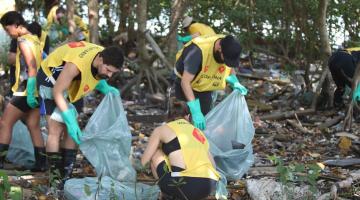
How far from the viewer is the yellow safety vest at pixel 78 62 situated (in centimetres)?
419

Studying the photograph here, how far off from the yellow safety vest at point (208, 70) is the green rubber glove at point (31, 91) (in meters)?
1.15

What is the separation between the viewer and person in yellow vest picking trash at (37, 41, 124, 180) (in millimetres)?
4141

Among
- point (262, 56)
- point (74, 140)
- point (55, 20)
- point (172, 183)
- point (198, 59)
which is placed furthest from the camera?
point (262, 56)

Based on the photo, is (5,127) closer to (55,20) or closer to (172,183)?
(172,183)

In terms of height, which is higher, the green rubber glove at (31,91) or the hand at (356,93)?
the green rubber glove at (31,91)

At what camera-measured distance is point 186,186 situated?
3742 millimetres

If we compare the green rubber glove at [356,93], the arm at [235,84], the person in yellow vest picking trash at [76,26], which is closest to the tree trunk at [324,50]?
the green rubber glove at [356,93]

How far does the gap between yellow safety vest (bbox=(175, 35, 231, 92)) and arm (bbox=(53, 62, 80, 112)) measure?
1.06 m

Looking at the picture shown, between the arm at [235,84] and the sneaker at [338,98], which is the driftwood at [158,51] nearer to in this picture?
the sneaker at [338,98]

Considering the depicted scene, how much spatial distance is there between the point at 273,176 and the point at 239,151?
1.15 feet

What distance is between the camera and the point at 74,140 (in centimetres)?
436

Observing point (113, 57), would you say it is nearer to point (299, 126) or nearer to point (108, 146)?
point (108, 146)

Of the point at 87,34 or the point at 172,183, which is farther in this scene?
the point at 87,34

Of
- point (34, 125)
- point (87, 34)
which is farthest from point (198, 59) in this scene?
point (87, 34)
